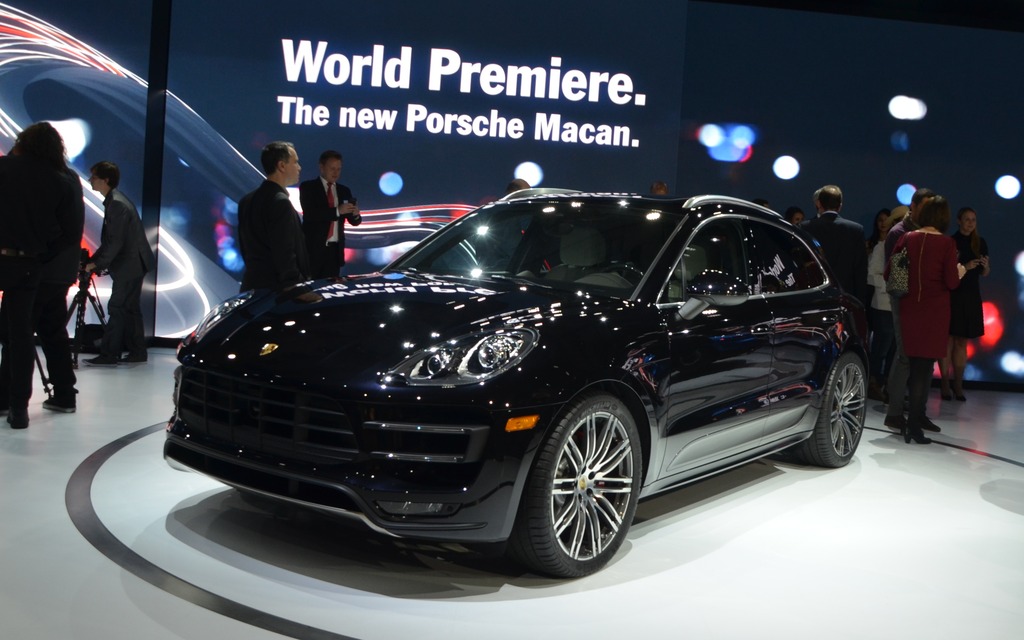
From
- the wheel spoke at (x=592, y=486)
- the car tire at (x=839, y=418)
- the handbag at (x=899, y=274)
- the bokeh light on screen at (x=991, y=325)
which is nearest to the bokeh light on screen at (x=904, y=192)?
the bokeh light on screen at (x=991, y=325)

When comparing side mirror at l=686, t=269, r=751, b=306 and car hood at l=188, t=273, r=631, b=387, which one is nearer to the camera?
car hood at l=188, t=273, r=631, b=387

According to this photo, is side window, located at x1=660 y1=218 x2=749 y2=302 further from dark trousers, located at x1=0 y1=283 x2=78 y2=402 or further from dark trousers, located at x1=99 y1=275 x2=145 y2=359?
dark trousers, located at x1=99 y1=275 x2=145 y2=359

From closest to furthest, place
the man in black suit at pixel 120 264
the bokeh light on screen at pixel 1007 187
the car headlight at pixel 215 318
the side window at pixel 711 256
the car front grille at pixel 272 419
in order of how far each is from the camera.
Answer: the car front grille at pixel 272 419 < the car headlight at pixel 215 318 < the side window at pixel 711 256 < the man in black suit at pixel 120 264 < the bokeh light on screen at pixel 1007 187

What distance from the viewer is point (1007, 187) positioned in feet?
34.2

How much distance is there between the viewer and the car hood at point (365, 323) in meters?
3.43

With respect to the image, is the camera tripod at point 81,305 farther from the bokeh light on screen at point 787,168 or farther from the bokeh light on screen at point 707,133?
the bokeh light on screen at point 787,168

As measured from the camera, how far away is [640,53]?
9734 mm

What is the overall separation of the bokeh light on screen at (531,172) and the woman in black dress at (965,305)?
380 cm

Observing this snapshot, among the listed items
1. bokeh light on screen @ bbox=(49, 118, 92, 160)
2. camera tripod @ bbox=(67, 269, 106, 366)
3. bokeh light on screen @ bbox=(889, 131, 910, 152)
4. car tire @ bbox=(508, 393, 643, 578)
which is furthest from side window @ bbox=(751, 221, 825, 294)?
bokeh light on screen @ bbox=(49, 118, 92, 160)

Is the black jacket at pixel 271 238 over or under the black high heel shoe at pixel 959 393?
Result: over

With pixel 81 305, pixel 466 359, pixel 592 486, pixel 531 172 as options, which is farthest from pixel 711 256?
pixel 81 305

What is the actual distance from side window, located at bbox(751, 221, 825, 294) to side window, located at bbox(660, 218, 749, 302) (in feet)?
0.48

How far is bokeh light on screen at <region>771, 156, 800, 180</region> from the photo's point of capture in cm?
1036

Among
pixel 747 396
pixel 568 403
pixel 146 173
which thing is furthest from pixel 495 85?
pixel 568 403
